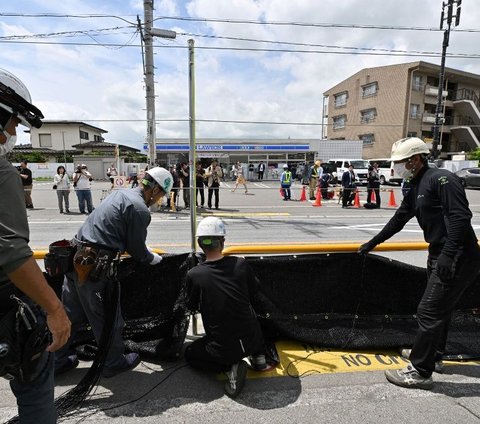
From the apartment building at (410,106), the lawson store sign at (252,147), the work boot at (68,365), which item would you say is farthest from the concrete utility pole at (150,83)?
the apartment building at (410,106)

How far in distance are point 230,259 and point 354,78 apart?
5062 cm

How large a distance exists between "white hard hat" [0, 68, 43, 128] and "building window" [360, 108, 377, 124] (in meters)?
47.3

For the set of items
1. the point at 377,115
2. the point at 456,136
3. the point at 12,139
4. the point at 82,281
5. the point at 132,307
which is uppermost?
the point at 377,115

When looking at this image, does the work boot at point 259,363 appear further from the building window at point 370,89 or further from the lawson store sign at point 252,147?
the building window at point 370,89

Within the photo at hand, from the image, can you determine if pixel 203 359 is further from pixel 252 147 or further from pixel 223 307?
pixel 252 147

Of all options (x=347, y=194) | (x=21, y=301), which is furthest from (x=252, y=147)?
(x=21, y=301)

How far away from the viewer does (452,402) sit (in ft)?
7.93

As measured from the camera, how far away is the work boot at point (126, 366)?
2707mm

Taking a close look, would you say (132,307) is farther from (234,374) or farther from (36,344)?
(36,344)

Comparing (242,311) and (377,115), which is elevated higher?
(377,115)

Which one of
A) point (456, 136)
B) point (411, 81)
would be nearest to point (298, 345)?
point (411, 81)

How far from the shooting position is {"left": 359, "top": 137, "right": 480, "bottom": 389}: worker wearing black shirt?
242 cm

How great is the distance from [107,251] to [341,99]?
52754 mm

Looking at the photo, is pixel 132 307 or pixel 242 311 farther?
pixel 132 307
